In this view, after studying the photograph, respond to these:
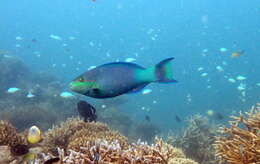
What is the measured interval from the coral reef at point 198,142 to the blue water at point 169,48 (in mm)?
15427

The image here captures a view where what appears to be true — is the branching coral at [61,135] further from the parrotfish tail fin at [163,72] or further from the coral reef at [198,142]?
the coral reef at [198,142]

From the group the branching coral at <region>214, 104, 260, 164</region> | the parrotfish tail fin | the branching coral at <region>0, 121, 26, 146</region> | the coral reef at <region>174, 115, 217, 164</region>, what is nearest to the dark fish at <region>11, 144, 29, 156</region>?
the branching coral at <region>0, 121, 26, 146</region>

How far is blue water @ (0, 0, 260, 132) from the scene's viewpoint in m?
36.0

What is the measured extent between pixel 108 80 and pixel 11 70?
23.8m

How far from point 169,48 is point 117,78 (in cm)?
11178

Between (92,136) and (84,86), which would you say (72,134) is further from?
(84,86)

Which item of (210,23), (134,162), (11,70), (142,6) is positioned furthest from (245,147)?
(142,6)

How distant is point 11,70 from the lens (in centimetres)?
2517

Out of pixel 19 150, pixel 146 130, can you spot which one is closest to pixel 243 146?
pixel 19 150

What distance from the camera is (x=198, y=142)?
33.7 ft

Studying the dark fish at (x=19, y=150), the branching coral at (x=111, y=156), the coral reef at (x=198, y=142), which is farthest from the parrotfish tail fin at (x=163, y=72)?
the coral reef at (x=198, y=142)

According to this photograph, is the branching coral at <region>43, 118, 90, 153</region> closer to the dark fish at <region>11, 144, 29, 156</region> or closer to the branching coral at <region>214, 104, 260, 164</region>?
the dark fish at <region>11, 144, 29, 156</region>

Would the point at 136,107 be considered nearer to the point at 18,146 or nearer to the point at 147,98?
the point at 147,98

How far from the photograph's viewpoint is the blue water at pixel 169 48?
3600 cm
